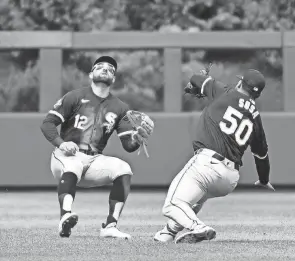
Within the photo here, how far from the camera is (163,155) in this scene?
590 inches

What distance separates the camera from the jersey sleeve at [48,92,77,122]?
8477 mm

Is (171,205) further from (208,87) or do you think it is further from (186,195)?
(208,87)

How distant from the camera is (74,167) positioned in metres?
8.25

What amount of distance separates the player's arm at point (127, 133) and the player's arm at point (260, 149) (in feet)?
3.66

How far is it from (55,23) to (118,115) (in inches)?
328

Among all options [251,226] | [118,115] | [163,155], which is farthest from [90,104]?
[163,155]

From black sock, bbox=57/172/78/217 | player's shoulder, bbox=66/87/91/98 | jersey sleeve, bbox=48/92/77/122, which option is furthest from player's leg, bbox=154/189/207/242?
player's shoulder, bbox=66/87/91/98

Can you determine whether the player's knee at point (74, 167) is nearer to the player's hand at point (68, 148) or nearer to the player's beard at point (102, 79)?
the player's hand at point (68, 148)

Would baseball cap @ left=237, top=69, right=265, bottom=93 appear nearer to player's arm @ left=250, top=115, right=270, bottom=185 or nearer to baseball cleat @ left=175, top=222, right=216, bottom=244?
player's arm @ left=250, top=115, right=270, bottom=185

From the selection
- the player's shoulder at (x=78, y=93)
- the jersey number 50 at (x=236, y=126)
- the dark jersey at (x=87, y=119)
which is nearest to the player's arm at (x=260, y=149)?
the jersey number 50 at (x=236, y=126)

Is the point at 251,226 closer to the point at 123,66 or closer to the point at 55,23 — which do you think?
the point at 123,66

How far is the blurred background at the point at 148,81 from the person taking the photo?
14938 mm

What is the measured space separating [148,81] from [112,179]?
691cm

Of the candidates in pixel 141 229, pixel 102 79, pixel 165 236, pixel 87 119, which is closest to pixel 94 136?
pixel 87 119
